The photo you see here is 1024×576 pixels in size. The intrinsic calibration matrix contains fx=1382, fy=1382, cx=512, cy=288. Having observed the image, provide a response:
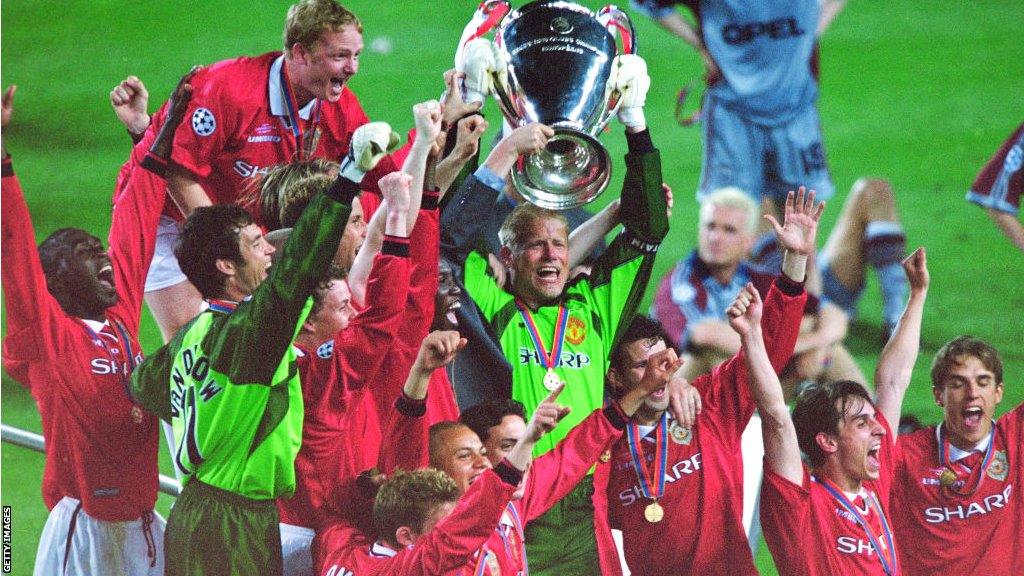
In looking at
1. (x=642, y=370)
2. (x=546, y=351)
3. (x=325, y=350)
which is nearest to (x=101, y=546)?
(x=325, y=350)

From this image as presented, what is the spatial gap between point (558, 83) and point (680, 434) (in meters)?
1.02

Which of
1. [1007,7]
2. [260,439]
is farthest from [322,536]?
[1007,7]

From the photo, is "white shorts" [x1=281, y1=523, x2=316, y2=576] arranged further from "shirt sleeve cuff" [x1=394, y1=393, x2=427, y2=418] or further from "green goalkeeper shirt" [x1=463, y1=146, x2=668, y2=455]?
"green goalkeeper shirt" [x1=463, y1=146, x2=668, y2=455]

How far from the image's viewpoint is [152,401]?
12.1 ft

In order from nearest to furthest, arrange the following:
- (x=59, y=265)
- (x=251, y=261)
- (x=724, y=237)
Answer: (x=251, y=261) < (x=59, y=265) < (x=724, y=237)

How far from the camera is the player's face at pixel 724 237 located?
4.22 metres

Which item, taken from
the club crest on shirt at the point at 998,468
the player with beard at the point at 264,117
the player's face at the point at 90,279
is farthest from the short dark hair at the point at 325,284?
the club crest on shirt at the point at 998,468

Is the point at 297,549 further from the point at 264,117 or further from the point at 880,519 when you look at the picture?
the point at 880,519

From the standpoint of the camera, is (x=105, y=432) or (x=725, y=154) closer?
(x=105, y=432)

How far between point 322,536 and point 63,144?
56.7 inches

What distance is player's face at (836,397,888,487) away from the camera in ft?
12.6

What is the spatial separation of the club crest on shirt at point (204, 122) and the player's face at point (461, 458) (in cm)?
104

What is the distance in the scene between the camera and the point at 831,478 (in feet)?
12.6

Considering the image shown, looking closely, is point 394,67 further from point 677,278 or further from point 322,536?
point 322,536
